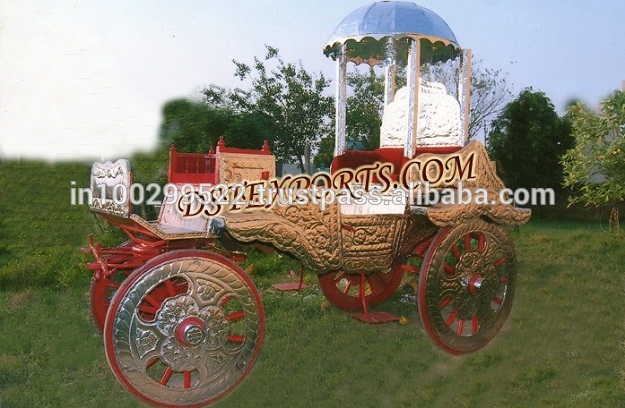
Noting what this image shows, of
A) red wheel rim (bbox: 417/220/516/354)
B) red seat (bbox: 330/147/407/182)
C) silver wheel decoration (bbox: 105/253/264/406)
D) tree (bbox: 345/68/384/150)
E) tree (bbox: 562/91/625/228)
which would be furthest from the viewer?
tree (bbox: 562/91/625/228)

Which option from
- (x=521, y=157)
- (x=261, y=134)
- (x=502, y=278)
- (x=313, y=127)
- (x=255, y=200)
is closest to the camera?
(x=255, y=200)

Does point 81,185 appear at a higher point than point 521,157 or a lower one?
lower

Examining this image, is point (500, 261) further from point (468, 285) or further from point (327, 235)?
point (327, 235)

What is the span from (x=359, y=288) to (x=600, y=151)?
15.1 feet

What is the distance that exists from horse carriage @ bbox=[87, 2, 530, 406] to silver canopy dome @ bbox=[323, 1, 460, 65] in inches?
0.5

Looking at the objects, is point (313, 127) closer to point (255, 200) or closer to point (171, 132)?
point (171, 132)

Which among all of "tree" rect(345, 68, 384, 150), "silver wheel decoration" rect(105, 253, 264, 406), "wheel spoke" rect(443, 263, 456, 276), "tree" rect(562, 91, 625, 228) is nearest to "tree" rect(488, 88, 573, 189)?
"tree" rect(562, 91, 625, 228)

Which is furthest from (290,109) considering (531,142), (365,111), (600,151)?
(531,142)

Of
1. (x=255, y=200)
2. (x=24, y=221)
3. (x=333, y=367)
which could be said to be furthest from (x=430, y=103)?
(x=24, y=221)

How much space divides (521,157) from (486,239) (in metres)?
8.71

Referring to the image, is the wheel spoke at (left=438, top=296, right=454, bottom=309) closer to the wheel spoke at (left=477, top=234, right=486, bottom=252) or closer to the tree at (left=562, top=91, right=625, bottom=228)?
the wheel spoke at (left=477, top=234, right=486, bottom=252)

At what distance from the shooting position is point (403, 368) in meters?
3.76

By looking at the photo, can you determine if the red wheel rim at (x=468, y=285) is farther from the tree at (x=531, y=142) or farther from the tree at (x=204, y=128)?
the tree at (x=531, y=142)

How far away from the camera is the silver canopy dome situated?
4199mm
